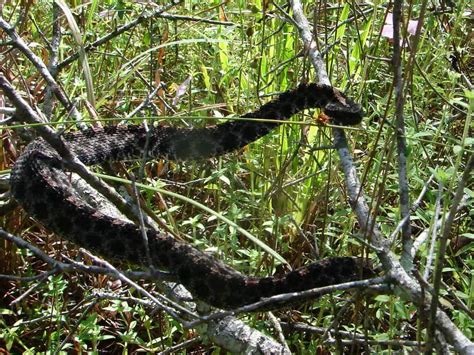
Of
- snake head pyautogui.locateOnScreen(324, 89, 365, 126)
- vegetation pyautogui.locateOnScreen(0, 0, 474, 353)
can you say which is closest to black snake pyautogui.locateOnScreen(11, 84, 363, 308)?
snake head pyautogui.locateOnScreen(324, 89, 365, 126)

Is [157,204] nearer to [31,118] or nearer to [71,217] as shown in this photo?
[71,217]

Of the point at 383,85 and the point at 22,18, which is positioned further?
the point at 383,85

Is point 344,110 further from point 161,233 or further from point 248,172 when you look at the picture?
point 161,233

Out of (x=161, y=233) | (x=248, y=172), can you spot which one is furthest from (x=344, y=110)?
(x=161, y=233)

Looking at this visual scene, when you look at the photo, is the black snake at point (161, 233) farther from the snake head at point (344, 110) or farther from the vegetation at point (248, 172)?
the vegetation at point (248, 172)

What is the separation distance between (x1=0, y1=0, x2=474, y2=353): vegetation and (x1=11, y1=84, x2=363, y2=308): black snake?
112 mm

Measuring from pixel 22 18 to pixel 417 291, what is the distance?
2.72m

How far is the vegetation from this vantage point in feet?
11.0

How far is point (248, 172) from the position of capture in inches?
168

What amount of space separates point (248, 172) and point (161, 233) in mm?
1153

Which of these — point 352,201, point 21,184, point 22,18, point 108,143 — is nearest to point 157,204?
point 108,143

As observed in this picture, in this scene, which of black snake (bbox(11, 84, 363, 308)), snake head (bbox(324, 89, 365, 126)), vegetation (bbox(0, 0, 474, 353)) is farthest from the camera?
snake head (bbox(324, 89, 365, 126))

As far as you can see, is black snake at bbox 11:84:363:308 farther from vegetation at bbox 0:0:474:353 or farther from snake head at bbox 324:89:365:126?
vegetation at bbox 0:0:474:353

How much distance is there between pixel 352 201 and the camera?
2836 mm
